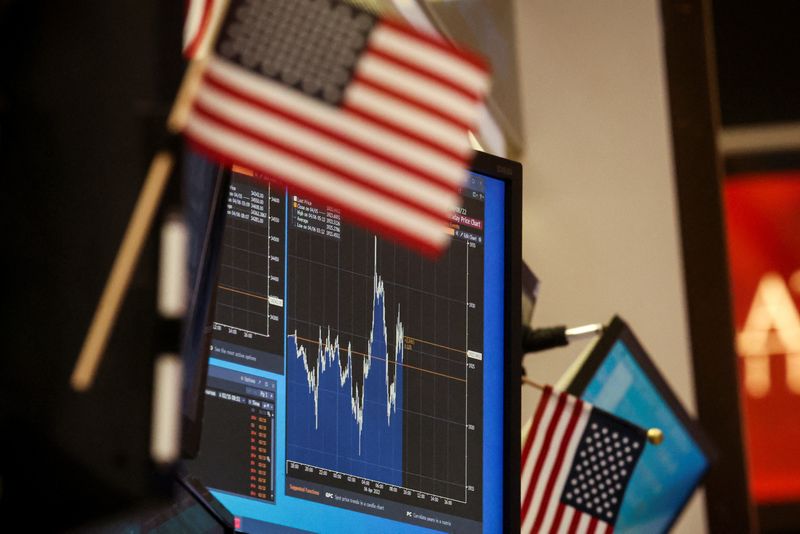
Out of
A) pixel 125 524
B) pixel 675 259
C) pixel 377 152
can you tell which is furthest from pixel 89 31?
pixel 675 259

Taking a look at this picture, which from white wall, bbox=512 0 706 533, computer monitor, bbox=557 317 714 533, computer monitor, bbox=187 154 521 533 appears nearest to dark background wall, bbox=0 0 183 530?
computer monitor, bbox=187 154 521 533

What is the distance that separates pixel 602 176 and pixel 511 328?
2.72 m

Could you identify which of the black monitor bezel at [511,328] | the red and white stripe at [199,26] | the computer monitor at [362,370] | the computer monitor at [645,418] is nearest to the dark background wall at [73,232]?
the red and white stripe at [199,26]

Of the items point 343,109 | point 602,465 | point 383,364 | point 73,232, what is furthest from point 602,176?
→ point 73,232

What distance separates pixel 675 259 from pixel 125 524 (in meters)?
3.39

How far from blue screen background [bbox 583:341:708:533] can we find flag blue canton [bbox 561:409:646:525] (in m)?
0.29

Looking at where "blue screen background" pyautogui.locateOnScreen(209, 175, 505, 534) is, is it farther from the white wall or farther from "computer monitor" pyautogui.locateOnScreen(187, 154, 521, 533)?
the white wall

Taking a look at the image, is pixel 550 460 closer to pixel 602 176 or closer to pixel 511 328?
pixel 511 328

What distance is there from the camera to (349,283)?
1.49 metres

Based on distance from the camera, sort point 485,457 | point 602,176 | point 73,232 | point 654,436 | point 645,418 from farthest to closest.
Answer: point 602,176, point 645,418, point 654,436, point 485,457, point 73,232

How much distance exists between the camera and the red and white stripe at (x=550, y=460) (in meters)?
2.17

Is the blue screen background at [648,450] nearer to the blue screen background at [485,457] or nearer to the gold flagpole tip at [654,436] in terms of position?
the gold flagpole tip at [654,436]

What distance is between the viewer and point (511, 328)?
5.29 feet

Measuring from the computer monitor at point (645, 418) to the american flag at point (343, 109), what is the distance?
143 centimetres
